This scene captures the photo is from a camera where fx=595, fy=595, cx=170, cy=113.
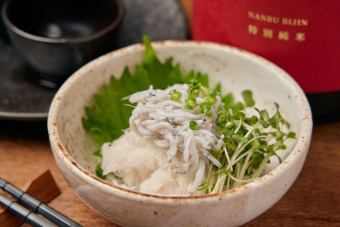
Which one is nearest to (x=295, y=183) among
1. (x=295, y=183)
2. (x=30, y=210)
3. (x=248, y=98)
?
(x=295, y=183)

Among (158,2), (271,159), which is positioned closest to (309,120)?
(271,159)

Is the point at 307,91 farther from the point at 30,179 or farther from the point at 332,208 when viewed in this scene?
the point at 30,179

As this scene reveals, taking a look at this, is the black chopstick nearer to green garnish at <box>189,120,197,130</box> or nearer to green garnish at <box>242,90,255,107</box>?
green garnish at <box>189,120,197,130</box>

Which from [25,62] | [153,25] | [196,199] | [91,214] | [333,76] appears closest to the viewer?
[196,199]

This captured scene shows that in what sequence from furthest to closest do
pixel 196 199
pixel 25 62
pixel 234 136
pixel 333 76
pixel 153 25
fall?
1. pixel 153 25
2. pixel 25 62
3. pixel 333 76
4. pixel 234 136
5. pixel 196 199

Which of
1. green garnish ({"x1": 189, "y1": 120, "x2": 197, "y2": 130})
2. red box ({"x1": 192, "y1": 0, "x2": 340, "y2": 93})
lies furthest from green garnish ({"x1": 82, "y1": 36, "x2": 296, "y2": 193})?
red box ({"x1": 192, "y1": 0, "x2": 340, "y2": 93})

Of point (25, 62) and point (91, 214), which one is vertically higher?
point (25, 62)

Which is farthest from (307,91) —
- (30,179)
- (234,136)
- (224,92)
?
(30,179)

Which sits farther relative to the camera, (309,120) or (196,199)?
(309,120)
